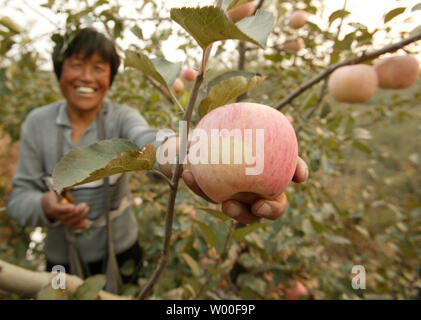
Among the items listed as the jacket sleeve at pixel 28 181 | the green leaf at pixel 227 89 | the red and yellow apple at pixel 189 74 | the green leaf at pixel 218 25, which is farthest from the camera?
the red and yellow apple at pixel 189 74

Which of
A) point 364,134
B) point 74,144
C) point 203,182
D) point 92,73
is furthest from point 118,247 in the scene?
point 364,134

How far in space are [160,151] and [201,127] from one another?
6.5 inches

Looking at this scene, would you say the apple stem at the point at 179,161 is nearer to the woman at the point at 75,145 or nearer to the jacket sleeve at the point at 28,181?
the woman at the point at 75,145

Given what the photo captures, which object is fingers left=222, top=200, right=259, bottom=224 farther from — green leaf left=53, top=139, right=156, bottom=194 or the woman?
the woman

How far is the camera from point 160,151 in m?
0.58

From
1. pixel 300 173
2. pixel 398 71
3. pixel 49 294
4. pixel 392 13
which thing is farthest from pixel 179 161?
pixel 398 71

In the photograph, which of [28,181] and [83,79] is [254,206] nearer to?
[83,79]

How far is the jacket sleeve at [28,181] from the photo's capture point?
950mm

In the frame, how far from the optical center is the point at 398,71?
1.03 meters

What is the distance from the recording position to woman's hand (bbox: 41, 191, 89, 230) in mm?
849

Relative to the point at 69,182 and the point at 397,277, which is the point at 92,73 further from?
the point at 397,277

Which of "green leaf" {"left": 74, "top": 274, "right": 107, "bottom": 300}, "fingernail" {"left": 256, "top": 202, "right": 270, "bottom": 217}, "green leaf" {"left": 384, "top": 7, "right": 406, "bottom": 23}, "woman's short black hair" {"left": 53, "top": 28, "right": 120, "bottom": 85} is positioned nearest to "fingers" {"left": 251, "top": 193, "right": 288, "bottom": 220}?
"fingernail" {"left": 256, "top": 202, "right": 270, "bottom": 217}

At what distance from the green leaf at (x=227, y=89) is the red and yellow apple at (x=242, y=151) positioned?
2 centimetres

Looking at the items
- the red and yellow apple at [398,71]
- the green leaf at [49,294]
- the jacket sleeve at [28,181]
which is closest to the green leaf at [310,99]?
the red and yellow apple at [398,71]
